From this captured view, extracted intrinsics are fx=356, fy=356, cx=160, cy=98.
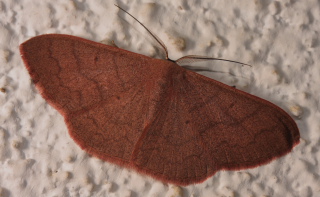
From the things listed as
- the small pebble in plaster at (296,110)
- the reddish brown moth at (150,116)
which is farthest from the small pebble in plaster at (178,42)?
the small pebble in plaster at (296,110)

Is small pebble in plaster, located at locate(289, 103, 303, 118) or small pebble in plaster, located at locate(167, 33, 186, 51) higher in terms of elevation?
small pebble in plaster, located at locate(167, 33, 186, 51)

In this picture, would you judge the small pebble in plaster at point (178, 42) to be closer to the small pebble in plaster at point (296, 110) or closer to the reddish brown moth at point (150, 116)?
the reddish brown moth at point (150, 116)

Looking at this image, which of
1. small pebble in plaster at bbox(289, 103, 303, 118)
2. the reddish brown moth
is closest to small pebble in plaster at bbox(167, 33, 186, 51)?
the reddish brown moth

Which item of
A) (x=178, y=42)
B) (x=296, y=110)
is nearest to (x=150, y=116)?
(x=178, y=42)

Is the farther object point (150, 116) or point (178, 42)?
point (178, 42)

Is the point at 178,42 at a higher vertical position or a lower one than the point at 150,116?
higher

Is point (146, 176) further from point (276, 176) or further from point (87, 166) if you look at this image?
point (276, 176)

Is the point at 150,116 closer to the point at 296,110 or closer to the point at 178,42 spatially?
the point at 178,42

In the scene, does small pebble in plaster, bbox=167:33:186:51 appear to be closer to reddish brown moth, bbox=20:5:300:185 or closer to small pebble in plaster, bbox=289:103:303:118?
reddish brown moth, bbox=20:5:300:185
